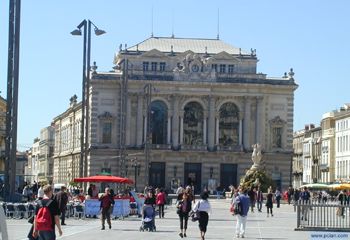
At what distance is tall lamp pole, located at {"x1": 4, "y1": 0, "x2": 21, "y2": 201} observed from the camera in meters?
39.5

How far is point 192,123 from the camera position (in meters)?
112

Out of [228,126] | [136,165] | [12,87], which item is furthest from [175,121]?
[12,87]

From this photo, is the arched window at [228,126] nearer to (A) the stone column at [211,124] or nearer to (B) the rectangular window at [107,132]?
(A) the stone column at [211,124]

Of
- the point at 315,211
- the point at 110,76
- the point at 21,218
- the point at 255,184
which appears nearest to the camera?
the point at 315,211

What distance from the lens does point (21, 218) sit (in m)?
43.9

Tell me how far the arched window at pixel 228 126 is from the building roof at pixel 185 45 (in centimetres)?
886

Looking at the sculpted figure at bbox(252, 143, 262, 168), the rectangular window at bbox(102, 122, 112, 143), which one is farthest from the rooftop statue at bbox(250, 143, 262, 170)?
the rectangular window at bbox(102, 122, 112, 143)

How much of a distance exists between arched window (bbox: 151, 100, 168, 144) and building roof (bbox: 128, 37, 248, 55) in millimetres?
7985

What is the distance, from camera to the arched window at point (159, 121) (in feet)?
367

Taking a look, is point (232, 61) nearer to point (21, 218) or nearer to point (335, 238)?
point (21, 218)

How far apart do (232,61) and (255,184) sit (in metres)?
31.0

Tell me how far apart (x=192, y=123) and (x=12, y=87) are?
73.0 meters

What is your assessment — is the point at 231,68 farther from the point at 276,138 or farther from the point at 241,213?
the point at 241,213

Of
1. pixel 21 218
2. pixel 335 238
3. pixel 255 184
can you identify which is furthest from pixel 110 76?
pixel 335 238
